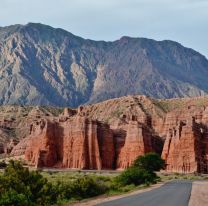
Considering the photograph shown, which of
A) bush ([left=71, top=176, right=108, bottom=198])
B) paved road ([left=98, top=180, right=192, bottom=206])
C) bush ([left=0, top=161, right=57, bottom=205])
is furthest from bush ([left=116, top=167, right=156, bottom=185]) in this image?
bush ([left=0, top=161, right=57, bottom=205])

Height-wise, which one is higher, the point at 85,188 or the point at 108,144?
the point at 108,144

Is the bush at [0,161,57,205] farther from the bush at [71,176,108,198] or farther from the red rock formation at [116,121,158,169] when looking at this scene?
the red rock formation at [116,121,158,169]

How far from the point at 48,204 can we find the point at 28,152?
130478 mm

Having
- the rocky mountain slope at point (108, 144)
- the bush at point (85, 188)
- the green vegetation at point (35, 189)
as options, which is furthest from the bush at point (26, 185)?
the rocky mountain slope at point (108, 144)

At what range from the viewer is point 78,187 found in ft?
155

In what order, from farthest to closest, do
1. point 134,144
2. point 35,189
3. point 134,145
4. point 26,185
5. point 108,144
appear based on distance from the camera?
1. point 108,144
2. point 134,144
3. point 134,145
4. point 35,189
5. point 26,185

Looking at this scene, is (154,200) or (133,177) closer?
(154,200)

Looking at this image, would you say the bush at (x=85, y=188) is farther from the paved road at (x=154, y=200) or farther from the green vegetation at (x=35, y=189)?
the paved road at (x=154, y=200)

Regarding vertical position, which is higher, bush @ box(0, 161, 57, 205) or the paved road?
bush @ box(0, 161, 57, 205)

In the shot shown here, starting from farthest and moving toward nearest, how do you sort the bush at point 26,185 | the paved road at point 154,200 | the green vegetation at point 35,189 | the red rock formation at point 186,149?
the red rock formation at point 186,149, the paved road at point 154,200, the bush at point 26,185, the green vegetation at point 35,189

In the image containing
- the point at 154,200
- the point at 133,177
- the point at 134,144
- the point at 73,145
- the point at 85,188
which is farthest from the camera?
the point at 73,145

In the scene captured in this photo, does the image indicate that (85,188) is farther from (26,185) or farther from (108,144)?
(108,144)

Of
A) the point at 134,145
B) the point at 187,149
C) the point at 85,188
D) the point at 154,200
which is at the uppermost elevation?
the point at 134,145

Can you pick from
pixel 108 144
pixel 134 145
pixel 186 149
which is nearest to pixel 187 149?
pixel 186 149
